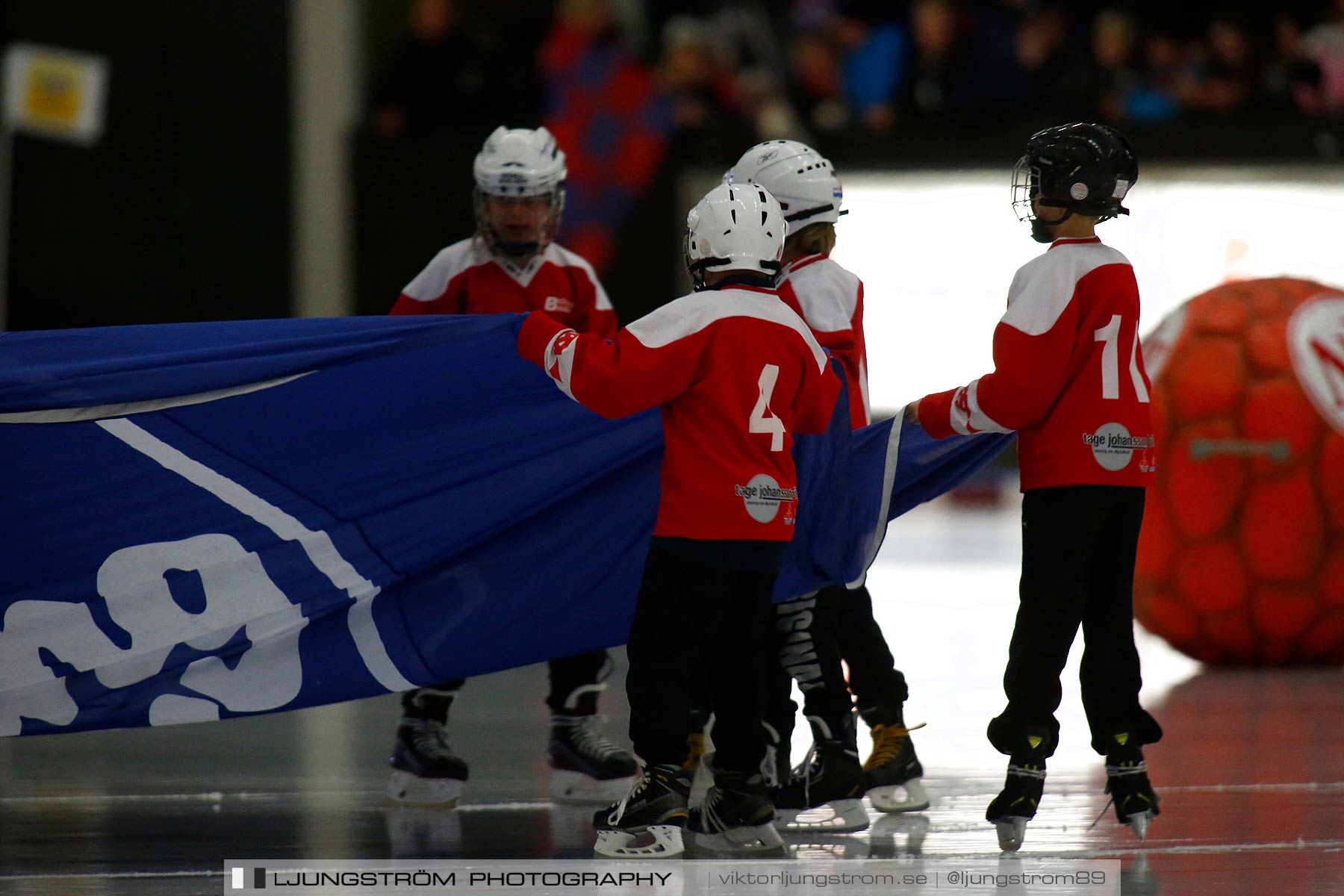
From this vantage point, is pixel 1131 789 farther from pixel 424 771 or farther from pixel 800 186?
pixel 424 771

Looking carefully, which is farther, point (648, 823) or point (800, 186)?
point (800, 186)

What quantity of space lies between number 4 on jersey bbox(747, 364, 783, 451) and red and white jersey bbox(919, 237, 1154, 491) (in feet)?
1.84

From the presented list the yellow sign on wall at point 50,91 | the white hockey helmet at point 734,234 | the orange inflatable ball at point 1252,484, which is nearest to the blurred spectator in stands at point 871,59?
the yellow sign on wall at point 50,91

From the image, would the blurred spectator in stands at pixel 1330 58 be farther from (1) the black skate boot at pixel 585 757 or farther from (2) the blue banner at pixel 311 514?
(1) the black skate boot at pixel 585 757

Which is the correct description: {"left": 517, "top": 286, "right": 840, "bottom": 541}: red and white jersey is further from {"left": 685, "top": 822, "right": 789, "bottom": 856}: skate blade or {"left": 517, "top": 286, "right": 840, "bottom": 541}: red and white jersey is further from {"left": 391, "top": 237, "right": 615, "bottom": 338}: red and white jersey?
{"left": 391, "top": 237, "right": 615, "bottom": 338}: red and white jersey

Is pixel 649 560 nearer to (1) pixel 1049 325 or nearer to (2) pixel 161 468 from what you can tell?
(1) pixel 1049 325

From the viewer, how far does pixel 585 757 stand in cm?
541

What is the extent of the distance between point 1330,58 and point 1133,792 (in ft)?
37.0

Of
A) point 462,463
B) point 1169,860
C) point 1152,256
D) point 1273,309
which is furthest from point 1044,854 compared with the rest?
point 1152,256

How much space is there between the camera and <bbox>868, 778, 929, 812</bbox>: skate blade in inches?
201

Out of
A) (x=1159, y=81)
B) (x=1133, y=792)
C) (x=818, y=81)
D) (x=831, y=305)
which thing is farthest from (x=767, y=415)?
(x=1159, y=81)

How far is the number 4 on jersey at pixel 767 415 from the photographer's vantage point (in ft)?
14.4

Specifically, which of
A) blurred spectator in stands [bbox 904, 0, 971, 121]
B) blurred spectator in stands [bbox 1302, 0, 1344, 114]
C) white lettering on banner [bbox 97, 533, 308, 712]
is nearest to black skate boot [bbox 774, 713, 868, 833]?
white lettering on banner [bbox 97, 533, 308, 712]

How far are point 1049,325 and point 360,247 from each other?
35.9 ft
